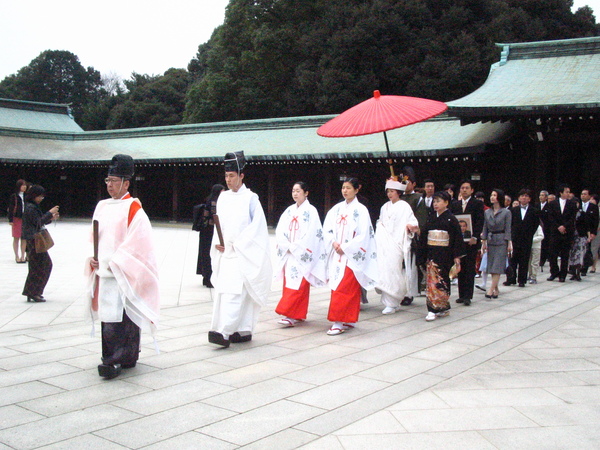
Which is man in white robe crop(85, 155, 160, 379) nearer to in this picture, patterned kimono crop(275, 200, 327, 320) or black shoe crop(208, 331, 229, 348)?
black shoe crop(208, 331, 229, 348)

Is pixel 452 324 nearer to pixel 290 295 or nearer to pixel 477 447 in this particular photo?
pixel 290 295

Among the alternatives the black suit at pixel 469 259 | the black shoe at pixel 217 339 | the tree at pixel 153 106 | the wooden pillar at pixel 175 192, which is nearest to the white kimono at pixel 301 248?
the black shoe at pixel 217 339

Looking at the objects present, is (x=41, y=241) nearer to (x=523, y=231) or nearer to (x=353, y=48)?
(x=523, y=231)

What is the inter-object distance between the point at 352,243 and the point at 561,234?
5709mm

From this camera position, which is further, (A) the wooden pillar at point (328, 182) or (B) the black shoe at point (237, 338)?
(A) the wooden pillar at point (328, 182)

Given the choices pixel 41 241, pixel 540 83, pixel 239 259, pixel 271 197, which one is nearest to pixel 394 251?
pixel 239 259

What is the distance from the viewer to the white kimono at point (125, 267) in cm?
452

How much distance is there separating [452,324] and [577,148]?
9191 mm

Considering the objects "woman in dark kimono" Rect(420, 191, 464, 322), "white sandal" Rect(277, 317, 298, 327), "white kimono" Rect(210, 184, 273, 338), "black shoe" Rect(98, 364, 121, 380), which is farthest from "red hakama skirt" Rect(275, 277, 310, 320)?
"black shoe" Rect(98, 364, 121, 380)

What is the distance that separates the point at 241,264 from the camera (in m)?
5.47

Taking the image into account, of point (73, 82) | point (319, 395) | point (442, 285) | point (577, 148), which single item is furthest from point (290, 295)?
point (73, 82)

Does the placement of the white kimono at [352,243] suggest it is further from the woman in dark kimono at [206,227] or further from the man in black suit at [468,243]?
the woman in dark kimono at [206,227]

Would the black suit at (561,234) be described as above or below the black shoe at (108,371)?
above

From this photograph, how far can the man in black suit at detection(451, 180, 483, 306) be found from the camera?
25.5 ft
